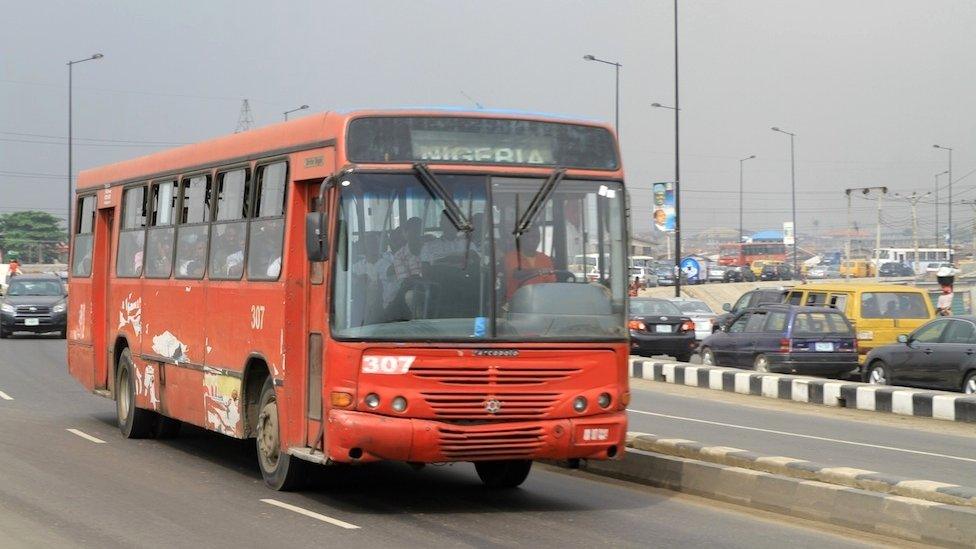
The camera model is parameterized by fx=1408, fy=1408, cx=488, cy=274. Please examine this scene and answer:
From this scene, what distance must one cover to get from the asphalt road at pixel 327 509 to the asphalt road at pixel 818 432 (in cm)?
344

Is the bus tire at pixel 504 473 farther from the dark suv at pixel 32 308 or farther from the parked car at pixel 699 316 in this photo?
the dark suv at pixel 32 308

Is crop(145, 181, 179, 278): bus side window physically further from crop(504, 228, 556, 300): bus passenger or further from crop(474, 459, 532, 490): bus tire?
crop(504, 228, 556, 300): bus passenger

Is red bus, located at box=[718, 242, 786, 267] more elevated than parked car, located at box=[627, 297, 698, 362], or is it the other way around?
red bus, located at box=[718, 242, 786, 267]

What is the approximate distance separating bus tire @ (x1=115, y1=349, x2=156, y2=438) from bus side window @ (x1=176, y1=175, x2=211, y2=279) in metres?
2.31

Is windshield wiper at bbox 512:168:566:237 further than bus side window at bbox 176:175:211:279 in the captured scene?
No

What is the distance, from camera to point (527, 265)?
34.0 feet

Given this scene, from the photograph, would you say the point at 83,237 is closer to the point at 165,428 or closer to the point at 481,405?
the point at 165,428

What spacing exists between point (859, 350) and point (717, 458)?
48.9 ft

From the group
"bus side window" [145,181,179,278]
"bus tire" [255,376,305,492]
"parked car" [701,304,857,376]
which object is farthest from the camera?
"parked car" [701,304,857,376]

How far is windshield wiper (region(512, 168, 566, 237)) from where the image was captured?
10.4 meters

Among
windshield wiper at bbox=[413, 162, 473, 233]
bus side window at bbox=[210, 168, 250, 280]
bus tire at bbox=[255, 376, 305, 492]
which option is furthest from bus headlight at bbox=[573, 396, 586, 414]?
bus side window at bbox=[210, 168, 250, 280]

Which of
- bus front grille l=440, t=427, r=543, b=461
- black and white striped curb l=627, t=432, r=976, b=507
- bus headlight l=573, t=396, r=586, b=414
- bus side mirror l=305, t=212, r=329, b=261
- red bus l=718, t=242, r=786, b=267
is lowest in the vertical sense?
black and white striped curb l=627, t=432, r=976, b=507

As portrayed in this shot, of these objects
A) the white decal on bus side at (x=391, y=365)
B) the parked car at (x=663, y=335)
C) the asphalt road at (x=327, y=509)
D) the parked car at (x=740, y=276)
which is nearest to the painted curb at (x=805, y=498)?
the asphalt road at (x=327, y=509)

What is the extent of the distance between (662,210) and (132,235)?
1403 inches
